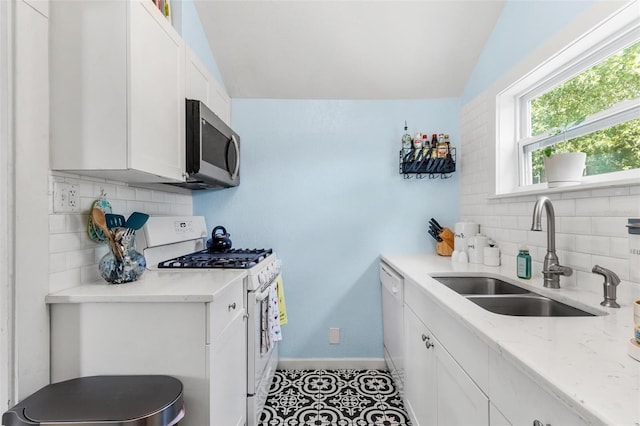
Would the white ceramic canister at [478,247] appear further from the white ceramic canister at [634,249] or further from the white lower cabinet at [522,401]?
the white lower cabinet at [522,401]

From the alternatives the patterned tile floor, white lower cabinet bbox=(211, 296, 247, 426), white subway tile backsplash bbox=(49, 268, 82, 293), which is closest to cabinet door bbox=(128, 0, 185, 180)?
white subway tile backsplash bbox=(49, 268, 82, 293)

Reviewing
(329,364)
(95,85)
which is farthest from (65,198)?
(329,364)

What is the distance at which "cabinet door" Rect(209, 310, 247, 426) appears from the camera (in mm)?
1258

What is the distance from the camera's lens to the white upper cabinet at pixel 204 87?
1.76 meters

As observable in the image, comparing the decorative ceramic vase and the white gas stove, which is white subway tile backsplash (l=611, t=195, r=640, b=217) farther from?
the decorative ceramic vase

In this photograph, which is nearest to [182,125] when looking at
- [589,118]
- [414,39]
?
[414,39]

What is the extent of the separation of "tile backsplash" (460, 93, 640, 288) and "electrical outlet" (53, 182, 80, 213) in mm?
2235

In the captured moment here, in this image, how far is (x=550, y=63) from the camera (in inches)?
63.7

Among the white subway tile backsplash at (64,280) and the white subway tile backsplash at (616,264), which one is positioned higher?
the white subway tile backsplash at (616,264)

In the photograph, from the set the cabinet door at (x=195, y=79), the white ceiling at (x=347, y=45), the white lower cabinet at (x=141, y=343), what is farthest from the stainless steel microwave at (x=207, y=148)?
the white lower cabinet at (x=141, y=343)

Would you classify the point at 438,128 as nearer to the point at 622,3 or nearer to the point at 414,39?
the point at 414,39

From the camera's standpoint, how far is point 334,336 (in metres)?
2.52

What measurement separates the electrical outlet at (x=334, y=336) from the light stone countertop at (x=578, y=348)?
139cm

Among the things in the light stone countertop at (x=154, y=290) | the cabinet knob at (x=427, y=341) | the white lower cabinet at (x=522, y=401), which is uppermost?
the light stone countertop at (x=154, y=290)
